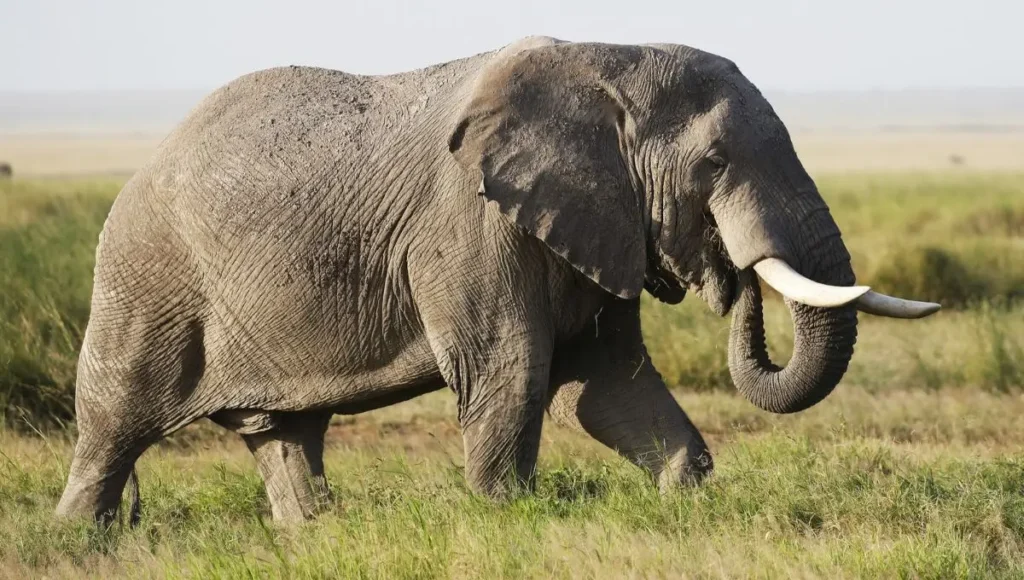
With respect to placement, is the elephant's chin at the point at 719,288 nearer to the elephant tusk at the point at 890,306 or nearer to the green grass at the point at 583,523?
the elephant tusk at the point at 890,306

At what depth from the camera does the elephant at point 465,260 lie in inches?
238

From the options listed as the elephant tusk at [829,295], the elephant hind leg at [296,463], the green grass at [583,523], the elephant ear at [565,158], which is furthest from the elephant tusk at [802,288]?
the elephant hind leg at [296,463]

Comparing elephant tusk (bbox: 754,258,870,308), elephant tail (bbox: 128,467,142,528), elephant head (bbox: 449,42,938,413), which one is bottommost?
elephant tail (bbox: 128,467,142,528)

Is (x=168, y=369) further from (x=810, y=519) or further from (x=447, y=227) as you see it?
(x=810, y=519)

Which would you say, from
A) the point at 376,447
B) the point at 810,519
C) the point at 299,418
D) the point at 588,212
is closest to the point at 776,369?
the point at 810,519

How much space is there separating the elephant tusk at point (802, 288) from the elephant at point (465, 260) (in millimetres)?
10

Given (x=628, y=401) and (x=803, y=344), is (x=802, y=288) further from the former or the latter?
(x=628, y=401)

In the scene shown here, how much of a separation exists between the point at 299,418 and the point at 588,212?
1728 millimetres

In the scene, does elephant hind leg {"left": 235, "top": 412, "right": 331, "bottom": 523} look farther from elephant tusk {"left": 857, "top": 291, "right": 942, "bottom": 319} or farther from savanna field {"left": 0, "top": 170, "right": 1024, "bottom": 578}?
elephant tusk {"left": 857, "top": 291, "right": 942, "bottom": 319}

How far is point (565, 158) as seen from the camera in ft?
20.0

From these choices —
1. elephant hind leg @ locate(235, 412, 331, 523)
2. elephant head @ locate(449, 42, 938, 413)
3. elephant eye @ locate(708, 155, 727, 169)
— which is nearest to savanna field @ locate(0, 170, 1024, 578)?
elephant hind leg @ locate(235, 412, 331, 523)

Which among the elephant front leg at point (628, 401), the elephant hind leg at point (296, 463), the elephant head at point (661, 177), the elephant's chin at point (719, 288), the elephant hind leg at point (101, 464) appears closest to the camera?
the elephant head at point (661, 177)

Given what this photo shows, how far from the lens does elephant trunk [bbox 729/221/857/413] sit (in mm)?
5988

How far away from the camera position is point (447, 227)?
6.16 m
